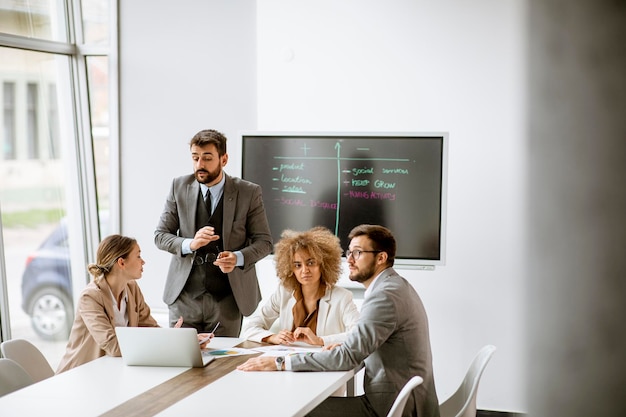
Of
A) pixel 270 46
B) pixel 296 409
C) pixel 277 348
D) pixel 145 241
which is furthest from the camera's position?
pixel 145 241

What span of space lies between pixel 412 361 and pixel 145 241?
2.95 metres

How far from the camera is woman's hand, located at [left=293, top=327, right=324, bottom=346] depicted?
137 inches

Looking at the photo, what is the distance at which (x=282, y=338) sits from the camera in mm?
3533

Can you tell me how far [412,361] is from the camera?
313 cm

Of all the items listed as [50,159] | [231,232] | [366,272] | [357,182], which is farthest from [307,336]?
[50,159]

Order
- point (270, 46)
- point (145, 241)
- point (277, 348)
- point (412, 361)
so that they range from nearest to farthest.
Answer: point (412, 361) < point (277, 348) < point (270, 46) < point (145, 241)

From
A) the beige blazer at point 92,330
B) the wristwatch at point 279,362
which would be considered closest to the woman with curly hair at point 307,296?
the wristwatch at point 279,362

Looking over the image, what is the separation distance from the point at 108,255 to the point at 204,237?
19.1 inches

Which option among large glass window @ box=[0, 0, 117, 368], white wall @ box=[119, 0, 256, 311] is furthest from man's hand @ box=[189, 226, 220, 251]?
large glass window @ box=[0, 0, 117, 368]

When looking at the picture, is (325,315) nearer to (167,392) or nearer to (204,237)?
(204,237)

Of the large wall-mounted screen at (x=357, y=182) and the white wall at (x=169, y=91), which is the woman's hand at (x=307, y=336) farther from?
the white wall at (x=169, y=91)

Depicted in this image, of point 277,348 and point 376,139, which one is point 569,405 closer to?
point 277,348

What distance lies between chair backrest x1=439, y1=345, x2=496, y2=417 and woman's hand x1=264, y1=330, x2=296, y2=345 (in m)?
0.71

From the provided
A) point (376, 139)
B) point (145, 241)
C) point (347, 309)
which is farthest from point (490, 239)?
point (145, 241)
